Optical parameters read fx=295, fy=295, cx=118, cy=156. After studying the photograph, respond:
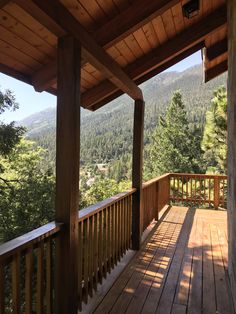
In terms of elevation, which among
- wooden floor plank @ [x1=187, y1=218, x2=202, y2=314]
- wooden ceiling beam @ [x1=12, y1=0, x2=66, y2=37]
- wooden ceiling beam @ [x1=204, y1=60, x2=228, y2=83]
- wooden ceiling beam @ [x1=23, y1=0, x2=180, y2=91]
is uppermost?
wooden ceiling beam @ [x1=204, y1=60, x2=228, y2=83]

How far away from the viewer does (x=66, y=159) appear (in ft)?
7.29

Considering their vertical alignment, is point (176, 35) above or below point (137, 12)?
above

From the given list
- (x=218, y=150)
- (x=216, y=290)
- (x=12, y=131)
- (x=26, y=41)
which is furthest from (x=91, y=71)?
(x=218, y=150)

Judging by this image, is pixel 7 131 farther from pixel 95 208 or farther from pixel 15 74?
pixel 95 208

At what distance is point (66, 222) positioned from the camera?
7.26 feet

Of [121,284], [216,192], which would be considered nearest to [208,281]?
[121,284]

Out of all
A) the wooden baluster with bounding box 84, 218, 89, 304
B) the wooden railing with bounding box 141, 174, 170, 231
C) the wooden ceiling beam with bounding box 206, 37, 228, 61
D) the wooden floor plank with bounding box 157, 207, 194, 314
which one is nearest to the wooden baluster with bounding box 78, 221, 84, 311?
the wooden baluster with bounding box 84, 218, 89, 304

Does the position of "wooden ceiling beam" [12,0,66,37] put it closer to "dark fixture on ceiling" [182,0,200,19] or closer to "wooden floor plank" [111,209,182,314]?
"dark fixture on ceiling" [182,0,200,19]

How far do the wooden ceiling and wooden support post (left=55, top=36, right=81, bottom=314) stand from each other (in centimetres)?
19

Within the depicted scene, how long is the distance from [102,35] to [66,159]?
1.37 metres

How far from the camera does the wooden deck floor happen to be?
278cm

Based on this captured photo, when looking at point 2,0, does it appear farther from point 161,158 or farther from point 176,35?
point 161,158

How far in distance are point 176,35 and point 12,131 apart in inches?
262

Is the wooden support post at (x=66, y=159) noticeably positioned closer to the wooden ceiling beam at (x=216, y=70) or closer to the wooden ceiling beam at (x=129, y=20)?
the wooden ceiling beam at (x=129, y=20)
